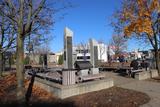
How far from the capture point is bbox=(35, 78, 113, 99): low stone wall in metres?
12.7

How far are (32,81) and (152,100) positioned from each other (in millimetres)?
8292

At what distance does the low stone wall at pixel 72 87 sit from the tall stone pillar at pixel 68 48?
3.60m

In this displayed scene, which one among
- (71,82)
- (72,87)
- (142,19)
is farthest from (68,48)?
(72,87)

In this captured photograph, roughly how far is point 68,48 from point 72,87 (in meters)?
6.44

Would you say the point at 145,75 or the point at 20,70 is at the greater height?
the point at 20,70

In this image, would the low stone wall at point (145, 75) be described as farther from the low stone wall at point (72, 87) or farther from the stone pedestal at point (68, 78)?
the stone pedestal at point (68, 78)

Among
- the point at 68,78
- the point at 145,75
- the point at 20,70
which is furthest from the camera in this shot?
the point at 145,75

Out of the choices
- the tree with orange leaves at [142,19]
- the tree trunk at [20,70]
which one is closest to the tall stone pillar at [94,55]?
the tree with orange leaves at [142,19]

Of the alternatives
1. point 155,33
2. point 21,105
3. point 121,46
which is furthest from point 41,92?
point 121,46

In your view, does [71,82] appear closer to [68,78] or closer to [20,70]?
[68,78]

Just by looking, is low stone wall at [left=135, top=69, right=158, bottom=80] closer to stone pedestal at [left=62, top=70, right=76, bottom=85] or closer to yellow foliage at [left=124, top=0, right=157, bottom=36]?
yellow foliage at [left=124, top=0, right=157, bottom=36]

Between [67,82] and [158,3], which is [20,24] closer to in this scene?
[67,82]

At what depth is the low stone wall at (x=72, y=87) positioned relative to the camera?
12.7 metres

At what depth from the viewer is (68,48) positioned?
19094 millimetres
